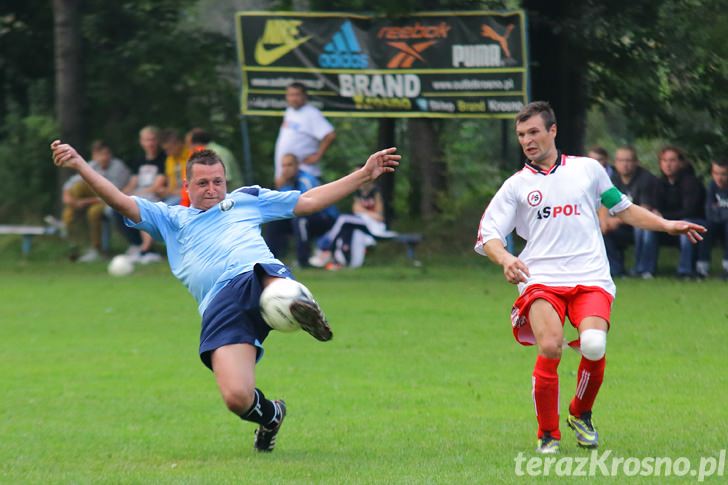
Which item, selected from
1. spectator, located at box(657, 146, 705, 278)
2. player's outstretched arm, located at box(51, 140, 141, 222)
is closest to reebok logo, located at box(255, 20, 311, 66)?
spectator, located at box(657, 146, 705, 278)

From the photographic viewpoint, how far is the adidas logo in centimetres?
1864

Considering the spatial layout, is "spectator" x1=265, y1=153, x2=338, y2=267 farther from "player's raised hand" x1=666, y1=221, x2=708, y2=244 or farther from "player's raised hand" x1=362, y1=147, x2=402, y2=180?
"player's raised hand" x1=666, y1=221, x2=708, y2=244

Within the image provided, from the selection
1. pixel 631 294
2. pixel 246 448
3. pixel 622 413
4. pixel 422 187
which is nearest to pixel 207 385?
pixel 246 448

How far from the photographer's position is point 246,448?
793 cm

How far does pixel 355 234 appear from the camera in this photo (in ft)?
61.0

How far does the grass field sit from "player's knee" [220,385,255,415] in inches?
12.0

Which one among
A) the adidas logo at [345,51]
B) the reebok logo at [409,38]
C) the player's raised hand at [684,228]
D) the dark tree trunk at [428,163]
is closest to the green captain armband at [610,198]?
the player's raised hand at [684,228]

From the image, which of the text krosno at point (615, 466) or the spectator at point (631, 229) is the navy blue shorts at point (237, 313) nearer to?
the text krosno at point (615, 466)

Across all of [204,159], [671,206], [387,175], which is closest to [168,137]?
[387,175]

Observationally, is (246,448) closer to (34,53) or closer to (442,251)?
(442,251)

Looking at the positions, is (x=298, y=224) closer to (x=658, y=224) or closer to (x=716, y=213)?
(x=716, y=213)

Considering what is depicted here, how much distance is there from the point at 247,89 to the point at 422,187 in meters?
3.73

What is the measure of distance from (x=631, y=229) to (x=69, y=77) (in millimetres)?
8818

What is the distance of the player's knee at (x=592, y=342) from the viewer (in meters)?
7.29
